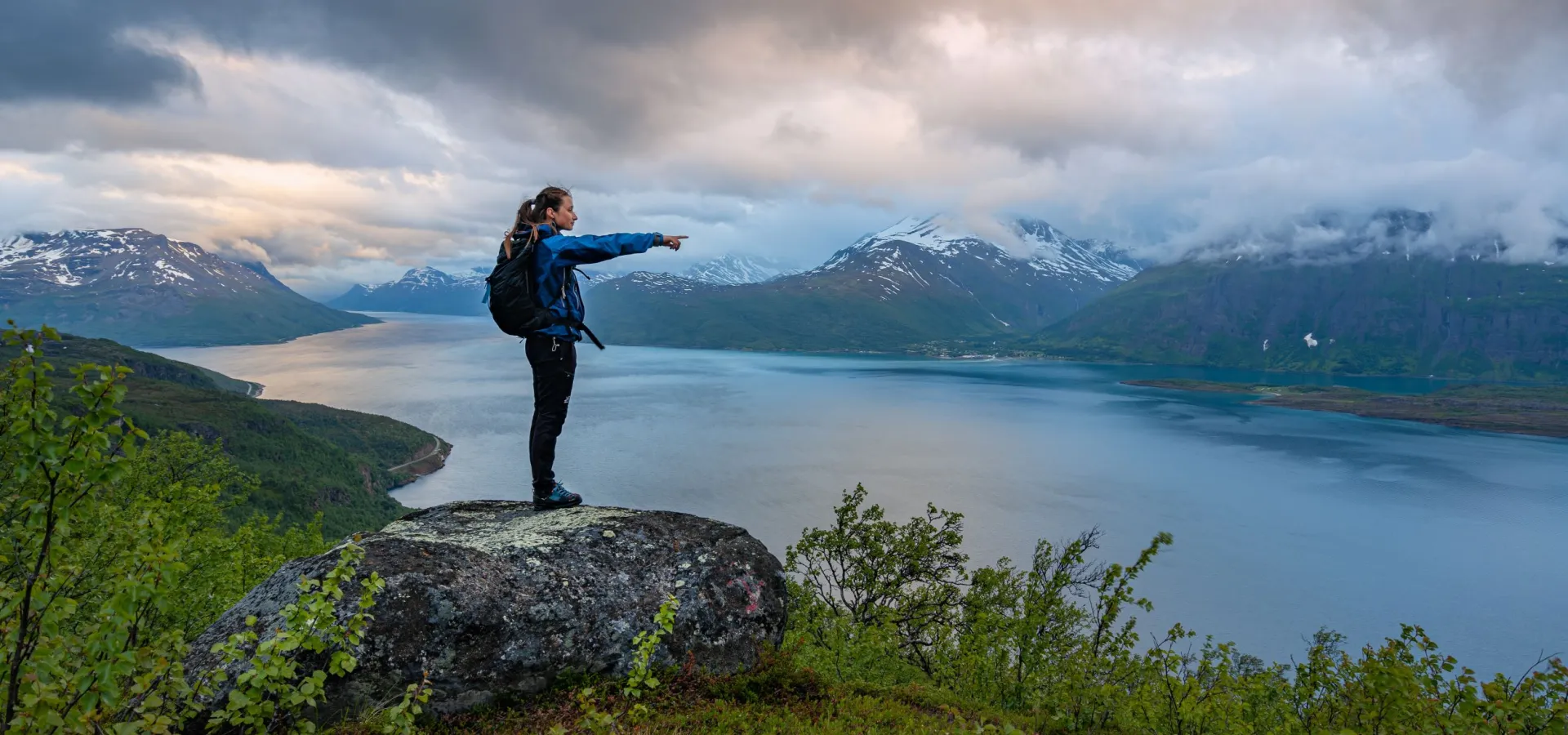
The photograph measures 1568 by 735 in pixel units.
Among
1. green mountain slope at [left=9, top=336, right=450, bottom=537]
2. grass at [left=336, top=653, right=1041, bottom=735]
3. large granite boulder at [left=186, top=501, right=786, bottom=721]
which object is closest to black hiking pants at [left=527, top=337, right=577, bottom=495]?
large granite boulder at [left=186, top=501, right=786, bottom=721]

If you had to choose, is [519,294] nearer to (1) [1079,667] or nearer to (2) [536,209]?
(2) [536,209]

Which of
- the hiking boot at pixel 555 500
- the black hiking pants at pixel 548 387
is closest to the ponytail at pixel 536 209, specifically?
the black hiking pants at pixel 548 387

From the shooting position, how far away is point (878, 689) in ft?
31.6

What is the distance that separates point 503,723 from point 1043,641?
1312cm

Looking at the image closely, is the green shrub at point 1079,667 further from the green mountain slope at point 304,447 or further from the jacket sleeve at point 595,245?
the green mountain slope at point 304,447

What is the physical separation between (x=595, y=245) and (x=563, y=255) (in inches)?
18.5

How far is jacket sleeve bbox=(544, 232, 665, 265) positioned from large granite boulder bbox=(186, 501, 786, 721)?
3673 mm

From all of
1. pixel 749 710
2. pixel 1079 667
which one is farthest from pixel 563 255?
pixel 1079 667

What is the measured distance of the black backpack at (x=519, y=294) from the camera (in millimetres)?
8844

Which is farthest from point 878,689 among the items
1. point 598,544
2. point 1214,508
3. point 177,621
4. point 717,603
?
point 1214,508

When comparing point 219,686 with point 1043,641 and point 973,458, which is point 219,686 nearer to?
point 1043,641

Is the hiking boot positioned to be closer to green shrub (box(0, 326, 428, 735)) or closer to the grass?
the grass

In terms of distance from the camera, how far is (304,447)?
409 ft

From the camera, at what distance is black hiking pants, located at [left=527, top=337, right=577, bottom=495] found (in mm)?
9328
